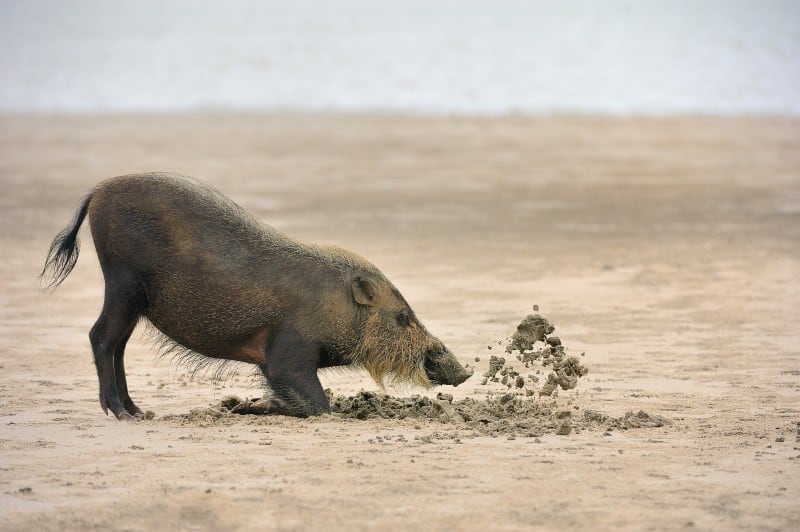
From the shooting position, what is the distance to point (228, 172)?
25.1 m

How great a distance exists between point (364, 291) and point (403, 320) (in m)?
0.34

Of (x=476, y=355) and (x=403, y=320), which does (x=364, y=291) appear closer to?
(x=403, y=320)

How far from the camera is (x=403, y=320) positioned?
8.94 metres

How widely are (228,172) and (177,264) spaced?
16.8 metres

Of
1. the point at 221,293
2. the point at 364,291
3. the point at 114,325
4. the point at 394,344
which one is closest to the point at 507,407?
the point at 394,344

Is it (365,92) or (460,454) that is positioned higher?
(365,92)

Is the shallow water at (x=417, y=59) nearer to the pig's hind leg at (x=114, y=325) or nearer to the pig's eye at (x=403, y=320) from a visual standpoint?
the pig's eye at (x=403, y=320)

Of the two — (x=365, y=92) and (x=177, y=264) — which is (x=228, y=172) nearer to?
(x=177, y=264)

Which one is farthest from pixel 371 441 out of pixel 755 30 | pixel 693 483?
pixel 755 30

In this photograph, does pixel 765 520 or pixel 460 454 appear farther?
pixel 460 454

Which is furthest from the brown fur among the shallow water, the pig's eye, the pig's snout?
the shallow water

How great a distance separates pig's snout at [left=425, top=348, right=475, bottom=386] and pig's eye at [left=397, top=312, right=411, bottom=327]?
24cm

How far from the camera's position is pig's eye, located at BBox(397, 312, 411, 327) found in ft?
29.3

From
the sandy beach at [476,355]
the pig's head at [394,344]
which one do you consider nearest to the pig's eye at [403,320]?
the pig's head at [394,344]
